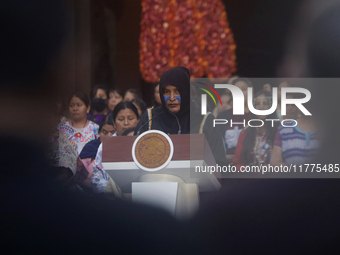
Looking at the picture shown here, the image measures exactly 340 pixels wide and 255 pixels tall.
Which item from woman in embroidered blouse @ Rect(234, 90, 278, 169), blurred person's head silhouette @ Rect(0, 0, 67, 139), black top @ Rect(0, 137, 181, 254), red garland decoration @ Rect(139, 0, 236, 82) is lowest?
black top @ Rect(0, 137, 181, 254)

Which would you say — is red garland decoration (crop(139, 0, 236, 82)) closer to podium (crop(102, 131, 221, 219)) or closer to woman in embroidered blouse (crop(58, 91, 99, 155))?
woman in embroidered blouse (crop(58, 91, 99, 155))

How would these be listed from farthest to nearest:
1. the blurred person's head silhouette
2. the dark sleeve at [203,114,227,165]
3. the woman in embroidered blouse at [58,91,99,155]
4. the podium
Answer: the woman in embroidered blouse at [58,91,99,155] < the dark sleeve at [203,114,227,165] < the podium < the blurred person's head silhouette

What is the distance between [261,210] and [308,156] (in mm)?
1047

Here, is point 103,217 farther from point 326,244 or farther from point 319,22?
point 319,22

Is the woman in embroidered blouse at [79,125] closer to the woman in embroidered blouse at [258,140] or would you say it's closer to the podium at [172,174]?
the woman in embroidered blouse at [258,140]

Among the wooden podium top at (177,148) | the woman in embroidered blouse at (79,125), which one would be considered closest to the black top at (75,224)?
the wooden podium top at (177,148)

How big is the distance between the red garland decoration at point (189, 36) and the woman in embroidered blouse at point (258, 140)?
2.27 meters

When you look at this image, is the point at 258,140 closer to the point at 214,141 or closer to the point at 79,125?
the point at 214,141

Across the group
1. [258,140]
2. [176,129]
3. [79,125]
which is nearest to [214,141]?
[176,129]

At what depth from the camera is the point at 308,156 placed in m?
2.65

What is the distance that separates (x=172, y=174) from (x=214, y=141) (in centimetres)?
59

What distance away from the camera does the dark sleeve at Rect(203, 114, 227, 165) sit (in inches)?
95.1

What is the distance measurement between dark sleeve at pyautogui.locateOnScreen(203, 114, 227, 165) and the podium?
39 centimetres

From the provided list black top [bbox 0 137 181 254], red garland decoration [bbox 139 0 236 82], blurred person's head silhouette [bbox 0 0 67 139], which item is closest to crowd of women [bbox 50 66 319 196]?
blurred person's head silhouette [bbox 0 0 67 139]
